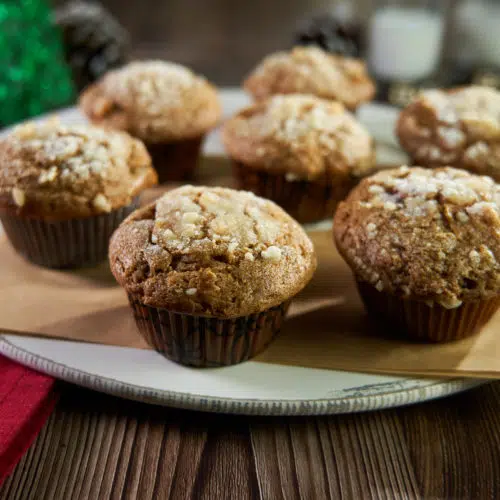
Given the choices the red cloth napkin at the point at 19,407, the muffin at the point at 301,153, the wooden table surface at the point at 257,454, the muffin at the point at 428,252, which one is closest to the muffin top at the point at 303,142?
the muffin at the point at 301,153

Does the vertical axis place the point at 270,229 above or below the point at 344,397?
above

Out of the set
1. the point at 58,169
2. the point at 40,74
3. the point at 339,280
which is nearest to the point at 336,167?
the point at 339,280

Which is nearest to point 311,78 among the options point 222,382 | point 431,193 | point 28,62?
point 431,193

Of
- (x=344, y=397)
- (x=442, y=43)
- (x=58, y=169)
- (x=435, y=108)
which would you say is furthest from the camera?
(x=442, y=43)

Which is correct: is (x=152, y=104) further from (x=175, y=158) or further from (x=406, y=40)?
(x=406, y=40)

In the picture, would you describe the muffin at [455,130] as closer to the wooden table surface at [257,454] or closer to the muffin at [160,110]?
the muffin at [160,110]

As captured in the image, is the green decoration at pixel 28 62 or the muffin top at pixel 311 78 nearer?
the muffin top at pixel 311 78

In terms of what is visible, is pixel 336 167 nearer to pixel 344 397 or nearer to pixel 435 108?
pixel 435 108
